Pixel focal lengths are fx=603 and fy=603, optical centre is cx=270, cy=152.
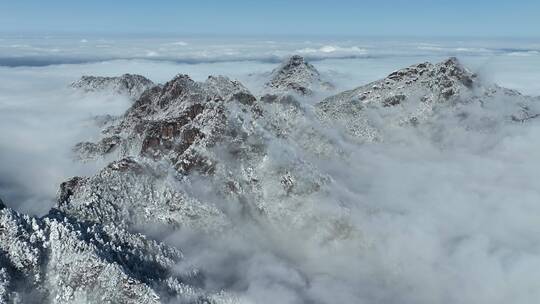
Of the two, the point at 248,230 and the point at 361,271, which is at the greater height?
the point at 248,230

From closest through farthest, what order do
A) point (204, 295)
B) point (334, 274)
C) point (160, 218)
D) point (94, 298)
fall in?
point (94, 298) → point (204, 295) → point (160, 218) → point (334, 274)

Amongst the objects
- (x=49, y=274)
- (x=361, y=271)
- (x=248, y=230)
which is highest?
(x=49, y=274)

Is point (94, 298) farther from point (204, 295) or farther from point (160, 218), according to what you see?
point (160, 218)

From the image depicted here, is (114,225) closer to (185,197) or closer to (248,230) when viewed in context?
(185,197)

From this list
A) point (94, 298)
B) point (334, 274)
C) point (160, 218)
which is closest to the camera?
point (94, 298)

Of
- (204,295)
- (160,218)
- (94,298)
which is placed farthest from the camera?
(160,218)

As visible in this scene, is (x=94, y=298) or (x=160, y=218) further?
(x=160, y=218)

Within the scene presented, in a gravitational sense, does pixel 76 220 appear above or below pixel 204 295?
above

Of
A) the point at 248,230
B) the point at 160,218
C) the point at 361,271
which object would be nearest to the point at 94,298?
the point at 160,218

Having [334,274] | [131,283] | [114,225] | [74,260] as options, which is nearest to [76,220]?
[114,225]
